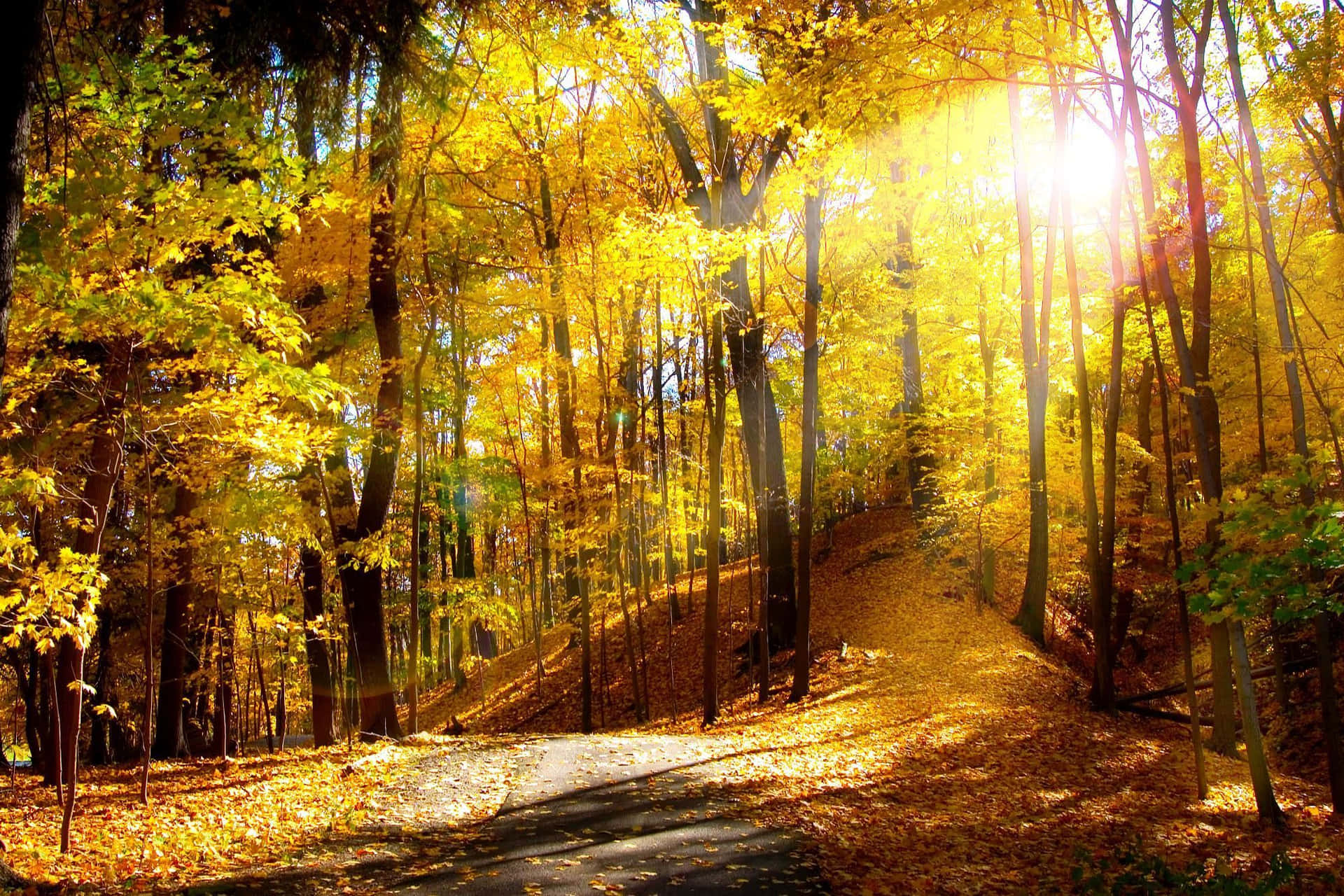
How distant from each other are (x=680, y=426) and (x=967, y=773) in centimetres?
1383

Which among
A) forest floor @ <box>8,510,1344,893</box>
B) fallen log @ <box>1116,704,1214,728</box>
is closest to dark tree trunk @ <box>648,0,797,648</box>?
forest floor @ <box>8,510,1344,893</box>

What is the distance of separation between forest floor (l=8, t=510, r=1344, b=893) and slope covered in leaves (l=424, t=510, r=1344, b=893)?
0.03m

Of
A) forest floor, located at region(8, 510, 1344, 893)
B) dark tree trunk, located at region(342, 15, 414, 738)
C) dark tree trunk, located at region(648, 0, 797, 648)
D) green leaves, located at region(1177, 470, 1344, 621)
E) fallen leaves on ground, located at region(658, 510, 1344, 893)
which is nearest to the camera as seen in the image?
green leaves, located at region(1177, 470, 1344, 621)

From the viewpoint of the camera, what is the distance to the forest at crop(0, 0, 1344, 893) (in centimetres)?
534

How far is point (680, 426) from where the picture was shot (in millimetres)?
21234

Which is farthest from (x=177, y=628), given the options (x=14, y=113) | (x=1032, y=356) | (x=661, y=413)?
(x=1032, y=356)

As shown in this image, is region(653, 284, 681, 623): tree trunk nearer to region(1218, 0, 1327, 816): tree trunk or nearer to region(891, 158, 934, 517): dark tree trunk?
region(891, 158, 934, 517): dark tree trunk

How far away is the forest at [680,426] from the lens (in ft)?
17.5

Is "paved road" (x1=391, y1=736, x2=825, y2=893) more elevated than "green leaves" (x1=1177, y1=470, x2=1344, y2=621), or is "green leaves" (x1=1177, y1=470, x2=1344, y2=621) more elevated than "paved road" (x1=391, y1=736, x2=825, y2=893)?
"green leaves" (x1=1177, y1=470, x2=1344, y2=621)

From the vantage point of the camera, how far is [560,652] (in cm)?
2025

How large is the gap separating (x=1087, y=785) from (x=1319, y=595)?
162 inches

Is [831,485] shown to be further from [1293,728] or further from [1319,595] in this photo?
[1319,595]

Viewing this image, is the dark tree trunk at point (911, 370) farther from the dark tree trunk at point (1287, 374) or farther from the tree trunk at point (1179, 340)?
the dark tree trunk at point (1287, 374)

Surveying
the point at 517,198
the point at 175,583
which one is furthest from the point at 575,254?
the point at 175,583
